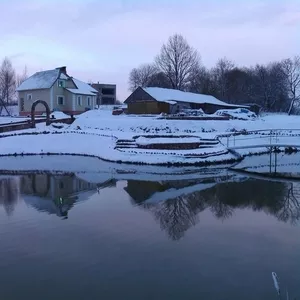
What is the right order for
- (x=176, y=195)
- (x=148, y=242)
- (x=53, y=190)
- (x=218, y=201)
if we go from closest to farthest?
(x=148, y=242) → (x=218, y=201) → (x=176, y=195) → (x=53, y=190)

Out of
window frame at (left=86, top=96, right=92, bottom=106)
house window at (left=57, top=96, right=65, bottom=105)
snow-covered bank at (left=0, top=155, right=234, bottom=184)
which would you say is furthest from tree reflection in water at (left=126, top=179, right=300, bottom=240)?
window frame at (left=86, top=96, right=92, bottom=106)

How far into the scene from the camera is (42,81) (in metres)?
49.2

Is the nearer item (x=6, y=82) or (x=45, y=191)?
(x=45, y=191)

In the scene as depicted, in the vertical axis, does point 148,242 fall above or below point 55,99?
below

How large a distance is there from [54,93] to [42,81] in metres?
2.94

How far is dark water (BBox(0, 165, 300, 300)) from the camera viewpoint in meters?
7.18

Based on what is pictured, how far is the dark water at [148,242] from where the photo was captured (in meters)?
7.18

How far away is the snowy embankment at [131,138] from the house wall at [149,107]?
7.45 metres

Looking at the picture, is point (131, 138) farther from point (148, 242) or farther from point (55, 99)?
point (55, 99)

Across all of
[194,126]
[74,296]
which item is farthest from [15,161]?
[74,296]

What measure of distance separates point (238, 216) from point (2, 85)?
236 feet

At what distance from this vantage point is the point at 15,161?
25562 millimetres

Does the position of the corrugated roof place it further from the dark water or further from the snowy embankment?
the dark water

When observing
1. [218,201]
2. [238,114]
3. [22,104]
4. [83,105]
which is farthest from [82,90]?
[218,201]
